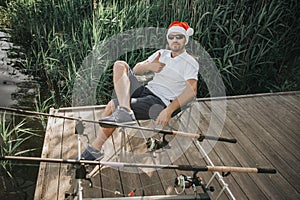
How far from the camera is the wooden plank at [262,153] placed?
6.98ft

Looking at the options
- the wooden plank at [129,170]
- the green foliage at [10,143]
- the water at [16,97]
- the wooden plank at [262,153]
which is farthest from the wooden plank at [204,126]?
the green foliage at [10,143]

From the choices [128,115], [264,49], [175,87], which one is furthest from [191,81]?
[264,49]

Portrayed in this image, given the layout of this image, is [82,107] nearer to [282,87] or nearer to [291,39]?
[282,87]

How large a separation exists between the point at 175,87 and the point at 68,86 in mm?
1533

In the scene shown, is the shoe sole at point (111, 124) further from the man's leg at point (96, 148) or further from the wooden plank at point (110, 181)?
the wooden plank at point (110, 181)

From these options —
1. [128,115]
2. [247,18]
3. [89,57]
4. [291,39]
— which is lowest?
[128,115]

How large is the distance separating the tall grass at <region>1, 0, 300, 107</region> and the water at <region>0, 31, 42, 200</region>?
187mm

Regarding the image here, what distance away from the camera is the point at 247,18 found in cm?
383

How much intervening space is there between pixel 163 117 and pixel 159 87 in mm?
292

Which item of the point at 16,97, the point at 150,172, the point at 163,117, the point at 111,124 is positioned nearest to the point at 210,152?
the point at 150,172

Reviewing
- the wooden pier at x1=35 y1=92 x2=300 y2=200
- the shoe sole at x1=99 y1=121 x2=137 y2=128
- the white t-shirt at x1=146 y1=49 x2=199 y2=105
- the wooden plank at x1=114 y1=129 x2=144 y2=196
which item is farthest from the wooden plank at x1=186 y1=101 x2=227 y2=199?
the shoe sole at x1=99 y1=121 x2=137 y2=128

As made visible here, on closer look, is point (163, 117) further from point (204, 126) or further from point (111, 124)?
point (204, 126)

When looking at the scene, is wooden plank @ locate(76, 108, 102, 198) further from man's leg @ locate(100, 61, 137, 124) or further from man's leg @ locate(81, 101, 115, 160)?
man's leg @ locate(100, 61, 137, 124)

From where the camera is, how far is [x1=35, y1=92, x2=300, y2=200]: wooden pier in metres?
2.05
